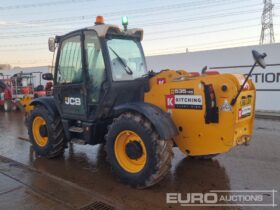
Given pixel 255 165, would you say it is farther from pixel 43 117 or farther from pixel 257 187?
pixel 43 117

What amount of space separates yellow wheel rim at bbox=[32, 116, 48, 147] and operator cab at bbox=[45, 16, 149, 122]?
2.95ft

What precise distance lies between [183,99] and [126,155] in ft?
4.05

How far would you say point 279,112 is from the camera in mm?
12523

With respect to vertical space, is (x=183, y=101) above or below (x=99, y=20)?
below

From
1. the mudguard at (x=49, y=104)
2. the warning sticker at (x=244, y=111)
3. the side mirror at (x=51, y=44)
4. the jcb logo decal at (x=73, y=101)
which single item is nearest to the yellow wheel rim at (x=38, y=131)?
the mudguard at (x=49, y=104)

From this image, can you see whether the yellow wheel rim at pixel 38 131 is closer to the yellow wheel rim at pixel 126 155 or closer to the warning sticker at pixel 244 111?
the yellow wheel rim at pixel 126 155

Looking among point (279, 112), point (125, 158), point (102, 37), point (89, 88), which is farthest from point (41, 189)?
point (279, 112)

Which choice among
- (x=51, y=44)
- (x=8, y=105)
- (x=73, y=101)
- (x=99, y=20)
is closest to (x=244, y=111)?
(x=99, y=20)

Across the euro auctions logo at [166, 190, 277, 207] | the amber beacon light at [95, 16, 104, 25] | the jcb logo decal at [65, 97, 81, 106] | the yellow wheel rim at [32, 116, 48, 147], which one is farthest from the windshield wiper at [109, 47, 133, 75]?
the yellow wheel rim at [32, 116, 48, 147]

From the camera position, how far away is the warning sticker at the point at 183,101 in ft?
14.3

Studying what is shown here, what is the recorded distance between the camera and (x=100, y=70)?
5062 millimetres

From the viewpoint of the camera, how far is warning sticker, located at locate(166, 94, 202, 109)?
4.36 m

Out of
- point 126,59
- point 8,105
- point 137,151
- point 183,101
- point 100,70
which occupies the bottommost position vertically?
point 8,105

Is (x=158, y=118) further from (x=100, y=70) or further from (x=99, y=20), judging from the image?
(x=99, y=20)
